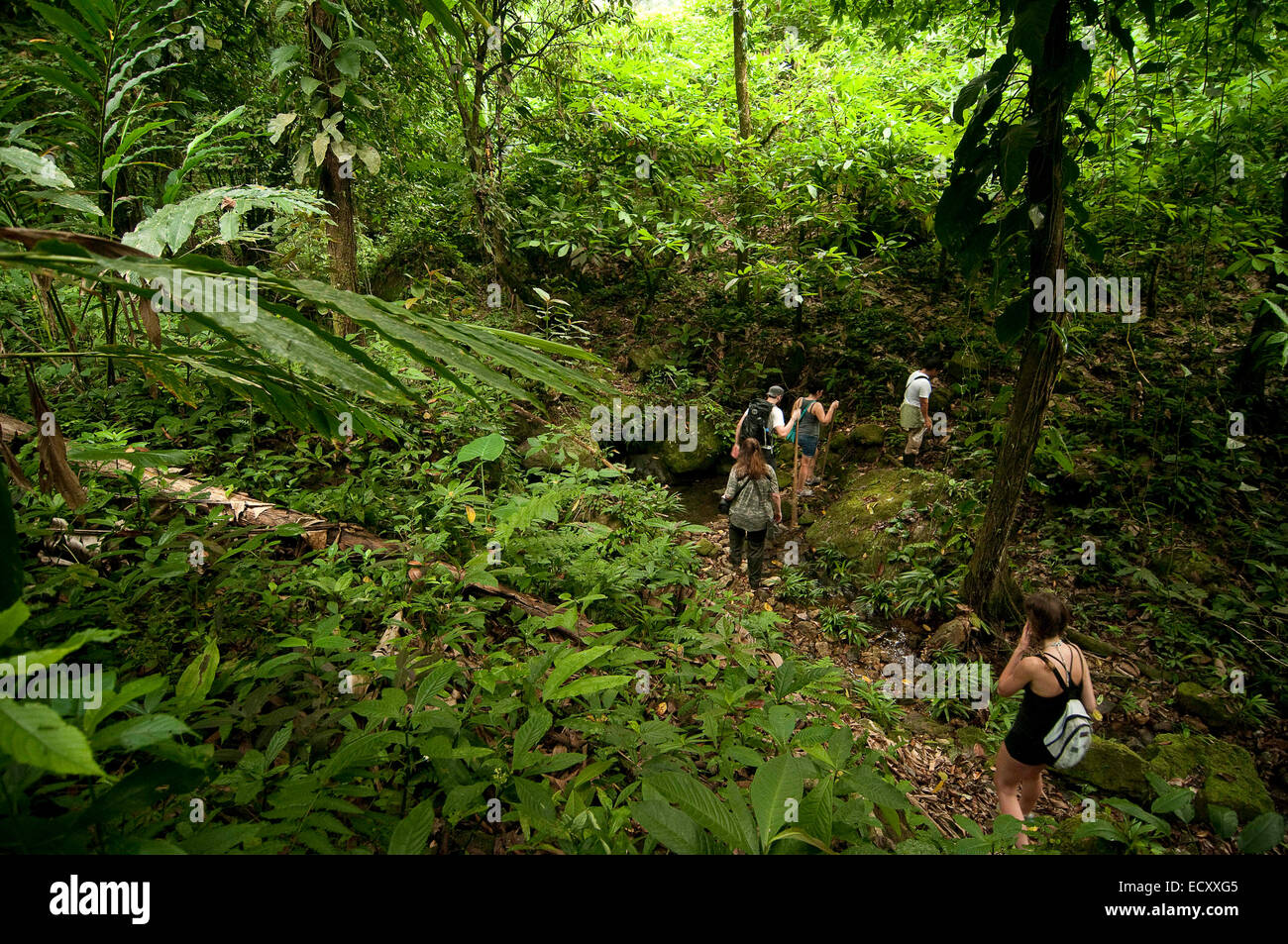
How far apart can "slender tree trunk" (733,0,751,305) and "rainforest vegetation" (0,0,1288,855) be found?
87mm

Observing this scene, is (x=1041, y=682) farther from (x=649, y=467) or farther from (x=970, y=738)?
(x=649, y=467)

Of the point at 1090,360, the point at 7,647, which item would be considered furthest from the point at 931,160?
the point at 7,647

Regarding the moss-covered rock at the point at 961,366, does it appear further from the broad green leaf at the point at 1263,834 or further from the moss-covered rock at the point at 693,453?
the broad green leaf at the point at 1263,834

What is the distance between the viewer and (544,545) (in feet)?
9.97

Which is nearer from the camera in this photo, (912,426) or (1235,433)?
(1235,433)

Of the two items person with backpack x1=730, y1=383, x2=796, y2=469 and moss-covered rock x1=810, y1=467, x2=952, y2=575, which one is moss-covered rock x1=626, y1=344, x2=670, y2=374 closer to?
person with backpack x1=730, y1=383, x2=796, y2=469

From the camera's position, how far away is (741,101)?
28.6ft

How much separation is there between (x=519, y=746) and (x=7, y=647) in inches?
43.0

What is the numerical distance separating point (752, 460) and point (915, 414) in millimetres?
2679

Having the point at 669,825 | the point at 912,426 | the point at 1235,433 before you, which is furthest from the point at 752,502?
the point at 1235,433

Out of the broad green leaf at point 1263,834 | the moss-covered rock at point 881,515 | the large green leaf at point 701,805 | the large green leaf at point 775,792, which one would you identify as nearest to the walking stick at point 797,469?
the moss-covered rock at point 881,515

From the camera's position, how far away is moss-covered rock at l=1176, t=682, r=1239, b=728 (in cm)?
429

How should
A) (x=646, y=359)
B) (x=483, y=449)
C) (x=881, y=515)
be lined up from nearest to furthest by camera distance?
(x=483, y=449), (x=881, y=515), (x=646, y=359)

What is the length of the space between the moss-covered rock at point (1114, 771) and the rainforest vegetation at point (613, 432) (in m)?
0.03
